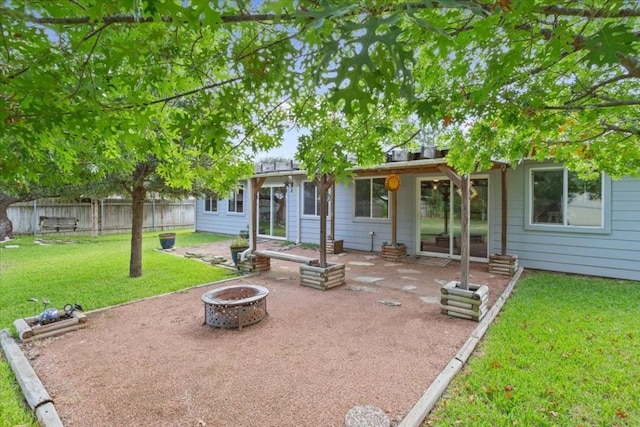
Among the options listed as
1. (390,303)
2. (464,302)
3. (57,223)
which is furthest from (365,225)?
(57,223)

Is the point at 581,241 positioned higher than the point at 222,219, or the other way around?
the point at 222,219

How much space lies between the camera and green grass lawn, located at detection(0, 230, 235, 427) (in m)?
3.45

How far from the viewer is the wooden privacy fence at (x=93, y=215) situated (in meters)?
14.2

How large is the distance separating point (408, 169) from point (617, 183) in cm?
420

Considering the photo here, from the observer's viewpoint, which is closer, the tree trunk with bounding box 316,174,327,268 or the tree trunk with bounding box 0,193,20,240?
the tree trunk with bounding box 316,174,327,268

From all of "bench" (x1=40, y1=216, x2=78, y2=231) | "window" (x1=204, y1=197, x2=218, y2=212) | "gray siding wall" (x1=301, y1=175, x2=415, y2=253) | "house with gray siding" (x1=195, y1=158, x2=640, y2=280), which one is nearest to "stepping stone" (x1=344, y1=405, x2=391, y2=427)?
"house with gray siding" (x1=195, y1=158, x2=640, y2=280)

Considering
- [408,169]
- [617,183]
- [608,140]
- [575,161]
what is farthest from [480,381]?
[617,183]

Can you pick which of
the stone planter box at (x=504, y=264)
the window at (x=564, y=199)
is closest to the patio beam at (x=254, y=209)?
the stone planter box at (x=504, y=264)

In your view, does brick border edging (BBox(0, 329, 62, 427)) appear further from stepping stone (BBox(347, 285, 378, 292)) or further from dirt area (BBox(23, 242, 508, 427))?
stepping stone (BBox(347, 285, 378, 292))

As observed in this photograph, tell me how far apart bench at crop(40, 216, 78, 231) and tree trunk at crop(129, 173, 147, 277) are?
1073cm

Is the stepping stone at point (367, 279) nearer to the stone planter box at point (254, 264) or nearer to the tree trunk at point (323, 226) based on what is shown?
the tree trunk at point (323, 226)

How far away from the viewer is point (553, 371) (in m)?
3.27

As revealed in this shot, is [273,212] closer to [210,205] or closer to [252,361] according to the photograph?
[210,205]

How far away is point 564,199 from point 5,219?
18944mm
